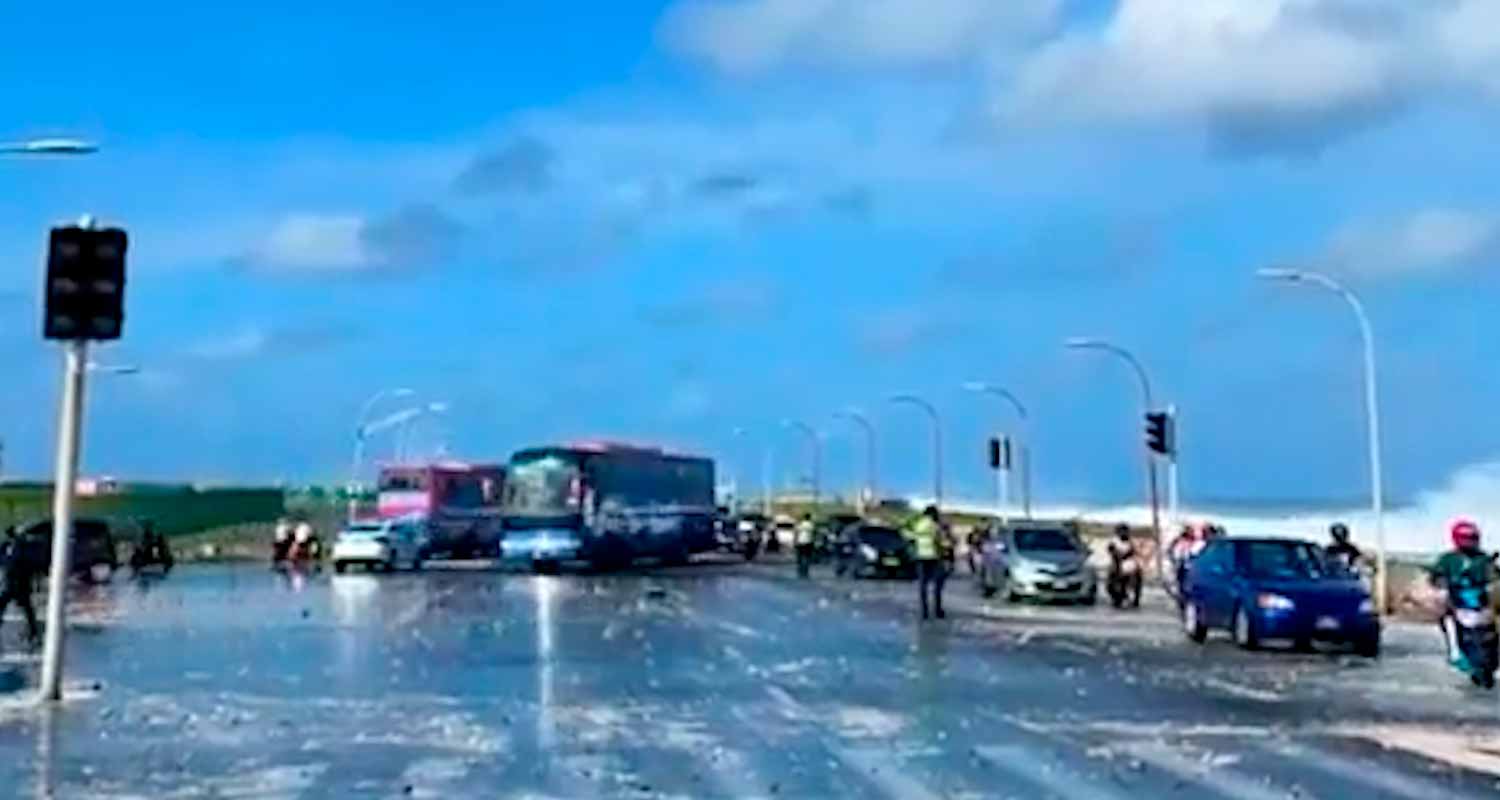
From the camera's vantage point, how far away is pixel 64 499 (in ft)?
72.9

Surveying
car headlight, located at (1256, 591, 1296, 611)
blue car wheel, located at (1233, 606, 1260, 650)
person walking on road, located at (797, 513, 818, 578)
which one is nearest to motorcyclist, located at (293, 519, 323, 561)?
person walking on road, located at (797, 513, 818, 578)

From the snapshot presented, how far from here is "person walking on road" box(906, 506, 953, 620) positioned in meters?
40.4

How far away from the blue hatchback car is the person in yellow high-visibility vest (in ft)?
18.3

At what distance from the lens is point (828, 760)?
663 inches

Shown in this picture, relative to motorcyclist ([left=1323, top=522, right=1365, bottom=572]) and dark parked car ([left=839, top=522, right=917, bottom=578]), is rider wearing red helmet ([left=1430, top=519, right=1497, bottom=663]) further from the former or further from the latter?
dark parked car ([left=839, top=522, right=917, bottom=578])

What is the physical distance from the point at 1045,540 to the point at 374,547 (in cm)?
3151

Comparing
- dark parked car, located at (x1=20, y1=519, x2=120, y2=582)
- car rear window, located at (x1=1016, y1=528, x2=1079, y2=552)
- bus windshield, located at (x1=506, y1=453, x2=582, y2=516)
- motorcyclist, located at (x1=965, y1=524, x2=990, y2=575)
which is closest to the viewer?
car rear window, located at (x1=1016, y1=528, x2=1079, y2=552)

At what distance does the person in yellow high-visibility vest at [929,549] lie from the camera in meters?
40.4

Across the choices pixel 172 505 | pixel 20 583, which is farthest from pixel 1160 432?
pixel 172 505

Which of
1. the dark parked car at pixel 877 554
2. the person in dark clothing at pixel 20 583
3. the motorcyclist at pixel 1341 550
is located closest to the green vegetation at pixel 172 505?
the dark parked car at pixel 877 554

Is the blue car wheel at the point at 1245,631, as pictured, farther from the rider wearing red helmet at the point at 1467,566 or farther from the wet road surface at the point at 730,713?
the rider wearing red helmet at the point at 1467,566

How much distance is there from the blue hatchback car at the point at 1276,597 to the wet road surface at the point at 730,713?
547mm

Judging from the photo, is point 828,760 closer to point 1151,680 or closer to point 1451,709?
point 1451,709

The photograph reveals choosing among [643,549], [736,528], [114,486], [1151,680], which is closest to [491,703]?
[1151,680]
